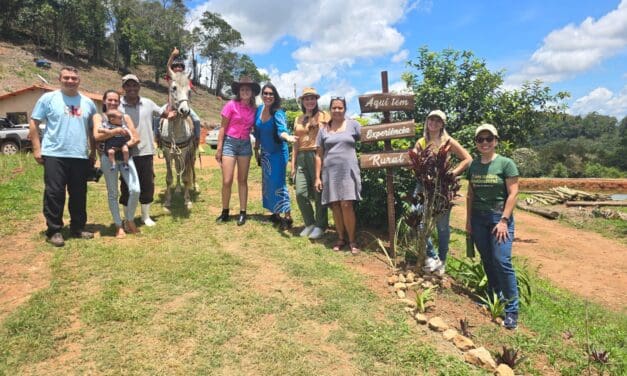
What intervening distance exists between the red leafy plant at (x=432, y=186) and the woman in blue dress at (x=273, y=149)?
169 centimetres

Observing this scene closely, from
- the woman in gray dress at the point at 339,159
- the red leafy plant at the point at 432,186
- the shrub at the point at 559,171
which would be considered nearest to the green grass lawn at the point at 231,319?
the woman in gray dress at the point at 339,159

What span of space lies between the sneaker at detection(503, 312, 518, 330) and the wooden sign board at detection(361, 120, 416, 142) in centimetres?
213

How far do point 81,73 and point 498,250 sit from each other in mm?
47680

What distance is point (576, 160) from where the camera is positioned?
83.3ft

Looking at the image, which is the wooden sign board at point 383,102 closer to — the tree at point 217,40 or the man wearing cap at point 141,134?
the man wearing cap at point 141,134

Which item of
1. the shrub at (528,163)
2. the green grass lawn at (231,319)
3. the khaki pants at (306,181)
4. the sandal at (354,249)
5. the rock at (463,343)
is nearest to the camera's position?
the green grass lawn at (231,319)

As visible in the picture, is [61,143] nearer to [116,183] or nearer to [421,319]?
[116,183]

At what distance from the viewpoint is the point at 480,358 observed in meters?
3.09

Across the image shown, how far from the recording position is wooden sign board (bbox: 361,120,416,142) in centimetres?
477

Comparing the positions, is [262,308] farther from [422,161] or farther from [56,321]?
[422,161]

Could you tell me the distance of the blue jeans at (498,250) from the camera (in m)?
3.78

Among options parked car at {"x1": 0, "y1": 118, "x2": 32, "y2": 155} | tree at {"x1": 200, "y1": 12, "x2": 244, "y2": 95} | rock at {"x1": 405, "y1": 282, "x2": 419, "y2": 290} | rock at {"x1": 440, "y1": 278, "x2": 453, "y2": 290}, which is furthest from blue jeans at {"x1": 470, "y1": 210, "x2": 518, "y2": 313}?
tree at {"x1": 200, "y1": 12, "x2": 244, "y2": 95}

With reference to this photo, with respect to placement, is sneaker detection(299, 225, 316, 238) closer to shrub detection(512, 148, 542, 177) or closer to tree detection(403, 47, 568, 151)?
Answer: tree detection(403, 47, 568, 151)

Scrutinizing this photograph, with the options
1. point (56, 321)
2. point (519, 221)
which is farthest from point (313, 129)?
point (519, 221)
